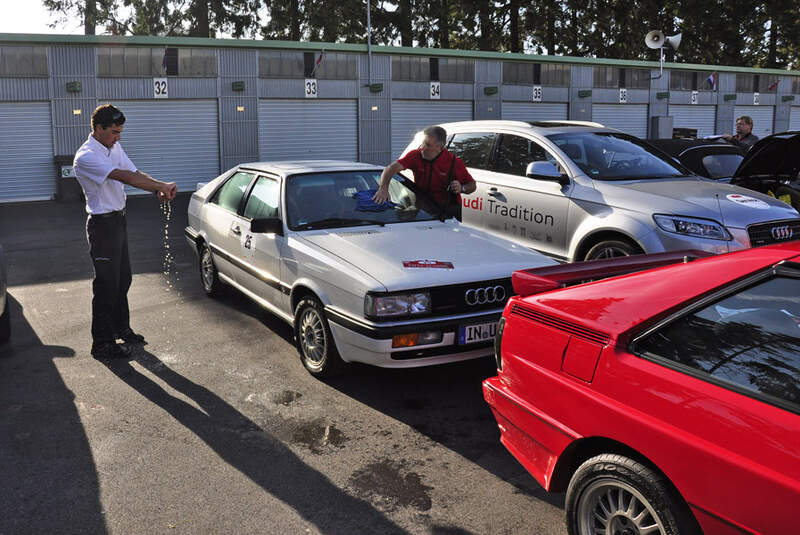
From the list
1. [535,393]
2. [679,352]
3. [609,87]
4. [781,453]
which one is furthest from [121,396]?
[609,87]

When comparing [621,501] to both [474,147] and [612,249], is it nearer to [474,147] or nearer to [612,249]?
[612,249]

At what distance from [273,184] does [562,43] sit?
130 ft

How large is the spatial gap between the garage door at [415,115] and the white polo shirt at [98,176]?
20703 millimetres

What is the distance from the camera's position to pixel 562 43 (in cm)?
4203

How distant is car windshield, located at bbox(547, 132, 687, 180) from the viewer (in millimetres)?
6641

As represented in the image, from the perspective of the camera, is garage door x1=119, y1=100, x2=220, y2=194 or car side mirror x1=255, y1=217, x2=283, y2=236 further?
garage door x1=119, y1=100, x2=220, y2=194

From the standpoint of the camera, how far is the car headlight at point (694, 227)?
563cm

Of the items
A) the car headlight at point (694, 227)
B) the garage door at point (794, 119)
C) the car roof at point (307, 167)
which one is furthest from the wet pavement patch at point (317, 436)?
the garage door at point (794, 119)

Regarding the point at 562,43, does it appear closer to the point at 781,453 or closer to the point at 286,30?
the point at 286,30

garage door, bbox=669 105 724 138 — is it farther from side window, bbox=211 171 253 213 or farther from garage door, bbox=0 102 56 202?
side window, bbox=211 171 253 213

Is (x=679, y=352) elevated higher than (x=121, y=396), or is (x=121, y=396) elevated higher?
(x=679, y=352)

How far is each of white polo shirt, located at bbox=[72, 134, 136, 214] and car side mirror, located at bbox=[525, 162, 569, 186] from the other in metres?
3.39

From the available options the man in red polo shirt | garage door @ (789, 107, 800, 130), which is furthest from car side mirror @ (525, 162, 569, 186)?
garage door @ (789, 107, 800, 130)

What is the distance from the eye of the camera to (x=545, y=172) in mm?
6402
